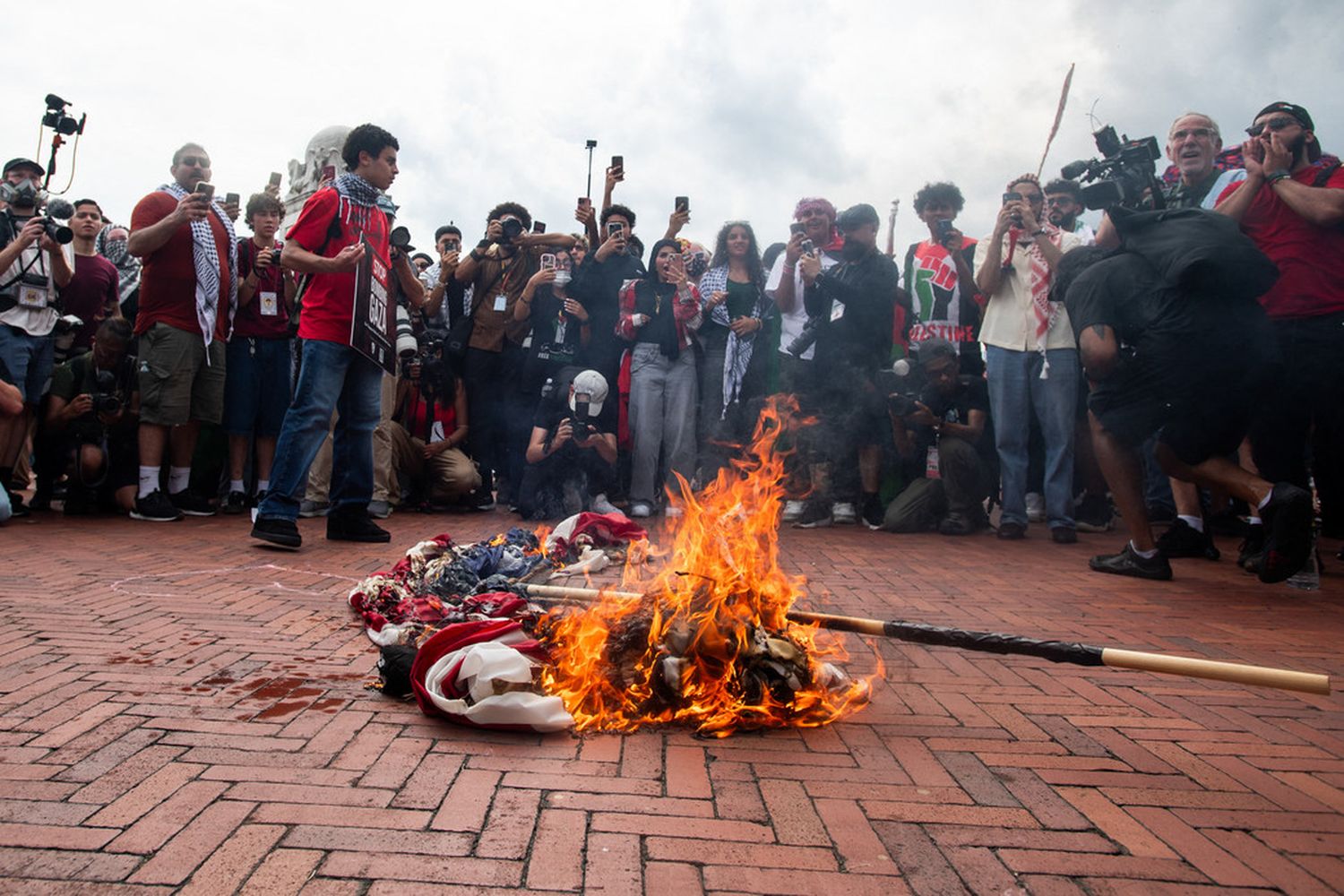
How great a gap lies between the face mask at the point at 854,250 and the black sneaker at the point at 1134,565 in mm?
3220

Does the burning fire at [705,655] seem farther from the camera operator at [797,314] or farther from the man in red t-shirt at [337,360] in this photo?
the camera operator at [797,314]

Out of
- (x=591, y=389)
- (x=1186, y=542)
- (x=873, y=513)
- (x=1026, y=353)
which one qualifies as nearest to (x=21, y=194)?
(x=591, y=389)

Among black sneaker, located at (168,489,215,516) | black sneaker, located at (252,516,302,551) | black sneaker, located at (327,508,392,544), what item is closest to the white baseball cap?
black sneaker, located at (327,508,392,544)

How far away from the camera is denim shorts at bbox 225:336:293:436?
6965 mm

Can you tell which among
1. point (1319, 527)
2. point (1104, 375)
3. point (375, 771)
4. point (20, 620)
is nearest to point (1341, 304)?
point (1104, 375)

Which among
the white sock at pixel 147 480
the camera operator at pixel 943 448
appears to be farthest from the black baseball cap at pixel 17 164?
the camera operator at pixel 943 448

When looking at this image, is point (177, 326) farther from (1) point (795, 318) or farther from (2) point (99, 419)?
(1) point (795, 318)

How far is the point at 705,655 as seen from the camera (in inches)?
105


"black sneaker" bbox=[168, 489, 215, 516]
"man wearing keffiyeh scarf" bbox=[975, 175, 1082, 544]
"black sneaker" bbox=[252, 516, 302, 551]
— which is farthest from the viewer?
"black sneaker" bbox=[168, 489, 215, 516]

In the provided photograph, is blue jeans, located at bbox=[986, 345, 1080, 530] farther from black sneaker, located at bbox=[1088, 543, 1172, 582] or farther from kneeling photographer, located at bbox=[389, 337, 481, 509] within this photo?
kneeling photographer, located at bbox=[389, 337, 481, 509]

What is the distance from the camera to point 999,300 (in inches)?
273

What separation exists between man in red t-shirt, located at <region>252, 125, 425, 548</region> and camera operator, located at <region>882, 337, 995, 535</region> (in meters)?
3.97

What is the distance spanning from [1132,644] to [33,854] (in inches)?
138

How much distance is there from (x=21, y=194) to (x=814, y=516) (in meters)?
6.34
